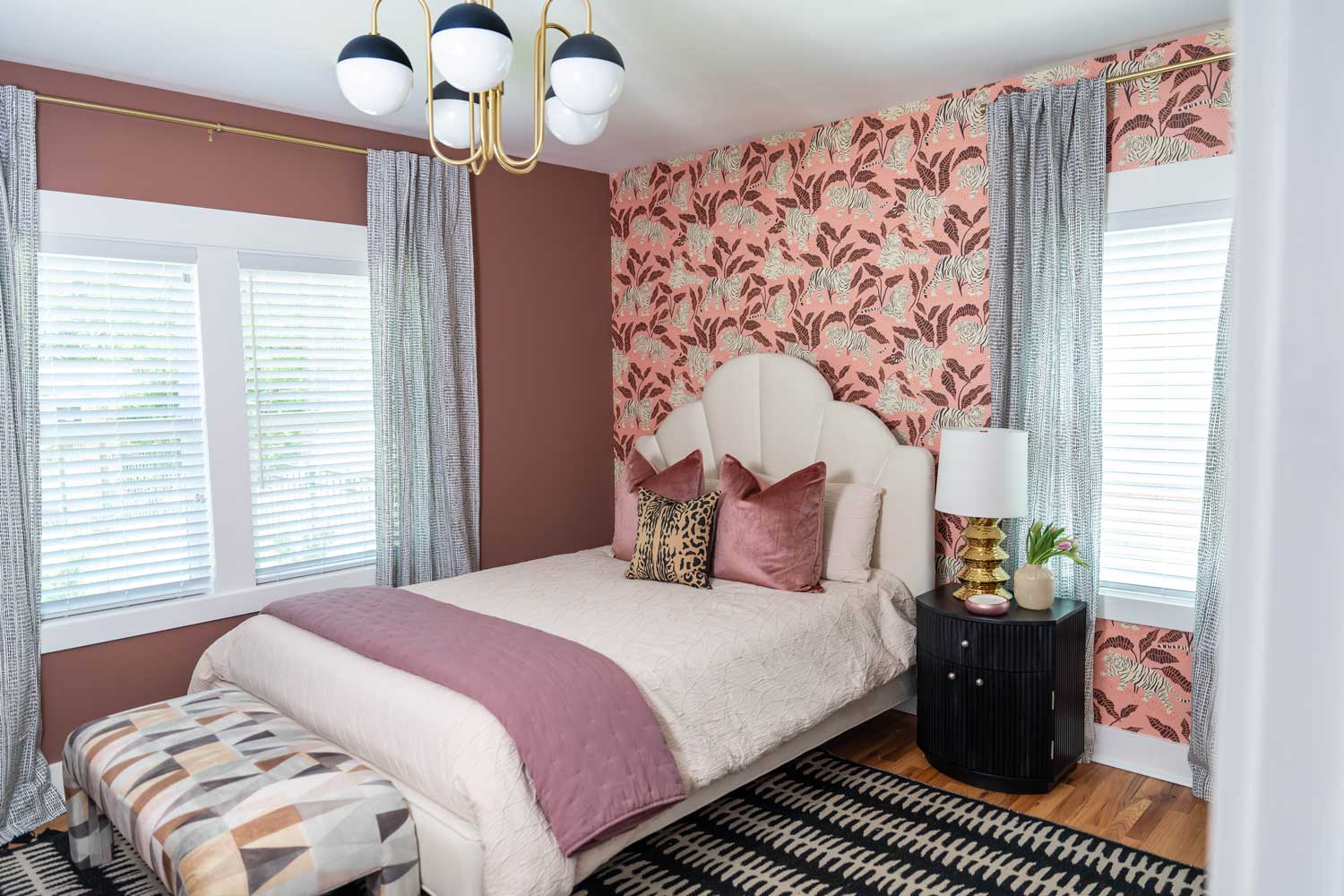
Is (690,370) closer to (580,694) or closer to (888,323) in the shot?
(888,323)

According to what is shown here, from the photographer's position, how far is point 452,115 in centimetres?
267

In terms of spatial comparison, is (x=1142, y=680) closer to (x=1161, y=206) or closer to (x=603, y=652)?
(x=1161, y=206)

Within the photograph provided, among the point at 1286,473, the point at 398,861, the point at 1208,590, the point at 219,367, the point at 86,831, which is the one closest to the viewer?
the point at 1286,473

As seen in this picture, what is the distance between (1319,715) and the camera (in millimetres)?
524

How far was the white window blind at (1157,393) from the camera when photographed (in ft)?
9.89

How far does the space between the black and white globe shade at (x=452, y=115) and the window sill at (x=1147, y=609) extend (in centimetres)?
277

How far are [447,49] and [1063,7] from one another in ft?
6.35

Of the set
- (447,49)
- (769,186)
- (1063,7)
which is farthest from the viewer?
(769,186)

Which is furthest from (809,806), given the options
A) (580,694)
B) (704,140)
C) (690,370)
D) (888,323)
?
(704,140)

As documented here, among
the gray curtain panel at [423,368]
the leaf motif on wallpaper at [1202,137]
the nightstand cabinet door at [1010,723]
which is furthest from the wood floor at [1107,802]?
the leaf motif on wallpaper at [1202,137]

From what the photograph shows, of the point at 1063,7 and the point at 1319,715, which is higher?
the point at 1063,7

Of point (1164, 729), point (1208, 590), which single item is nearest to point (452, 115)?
point (1208, 590)

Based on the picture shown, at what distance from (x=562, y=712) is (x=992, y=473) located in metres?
1.77

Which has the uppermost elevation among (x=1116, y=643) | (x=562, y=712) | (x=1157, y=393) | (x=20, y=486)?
(x=1157, y=393)
